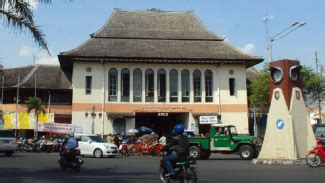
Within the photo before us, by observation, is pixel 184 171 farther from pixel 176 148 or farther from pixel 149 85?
pixel 149 85

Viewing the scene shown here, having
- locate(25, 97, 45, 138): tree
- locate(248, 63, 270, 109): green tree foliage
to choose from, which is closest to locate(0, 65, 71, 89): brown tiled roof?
locate(25, 97, 45, 138): tree

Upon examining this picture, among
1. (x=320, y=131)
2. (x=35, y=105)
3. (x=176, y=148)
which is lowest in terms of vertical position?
(x=176, y=148)

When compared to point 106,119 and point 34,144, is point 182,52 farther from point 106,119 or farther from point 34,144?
point 34,144

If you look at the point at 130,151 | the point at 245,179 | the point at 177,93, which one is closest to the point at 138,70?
the point at 177,93

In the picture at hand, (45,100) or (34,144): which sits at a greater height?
(45,100)

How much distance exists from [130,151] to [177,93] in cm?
1038

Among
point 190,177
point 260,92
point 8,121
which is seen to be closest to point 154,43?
point 260,92

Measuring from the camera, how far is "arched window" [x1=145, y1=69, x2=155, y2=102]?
44.1m

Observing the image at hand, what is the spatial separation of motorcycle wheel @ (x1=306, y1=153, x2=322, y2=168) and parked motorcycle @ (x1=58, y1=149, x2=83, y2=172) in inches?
420

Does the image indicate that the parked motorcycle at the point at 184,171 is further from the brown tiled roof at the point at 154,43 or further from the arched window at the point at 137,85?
the arched window at the point at 137,85

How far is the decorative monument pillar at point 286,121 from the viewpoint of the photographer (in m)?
23.4

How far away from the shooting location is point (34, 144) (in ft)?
132

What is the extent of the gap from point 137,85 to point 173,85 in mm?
3450

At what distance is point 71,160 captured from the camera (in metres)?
18.3
